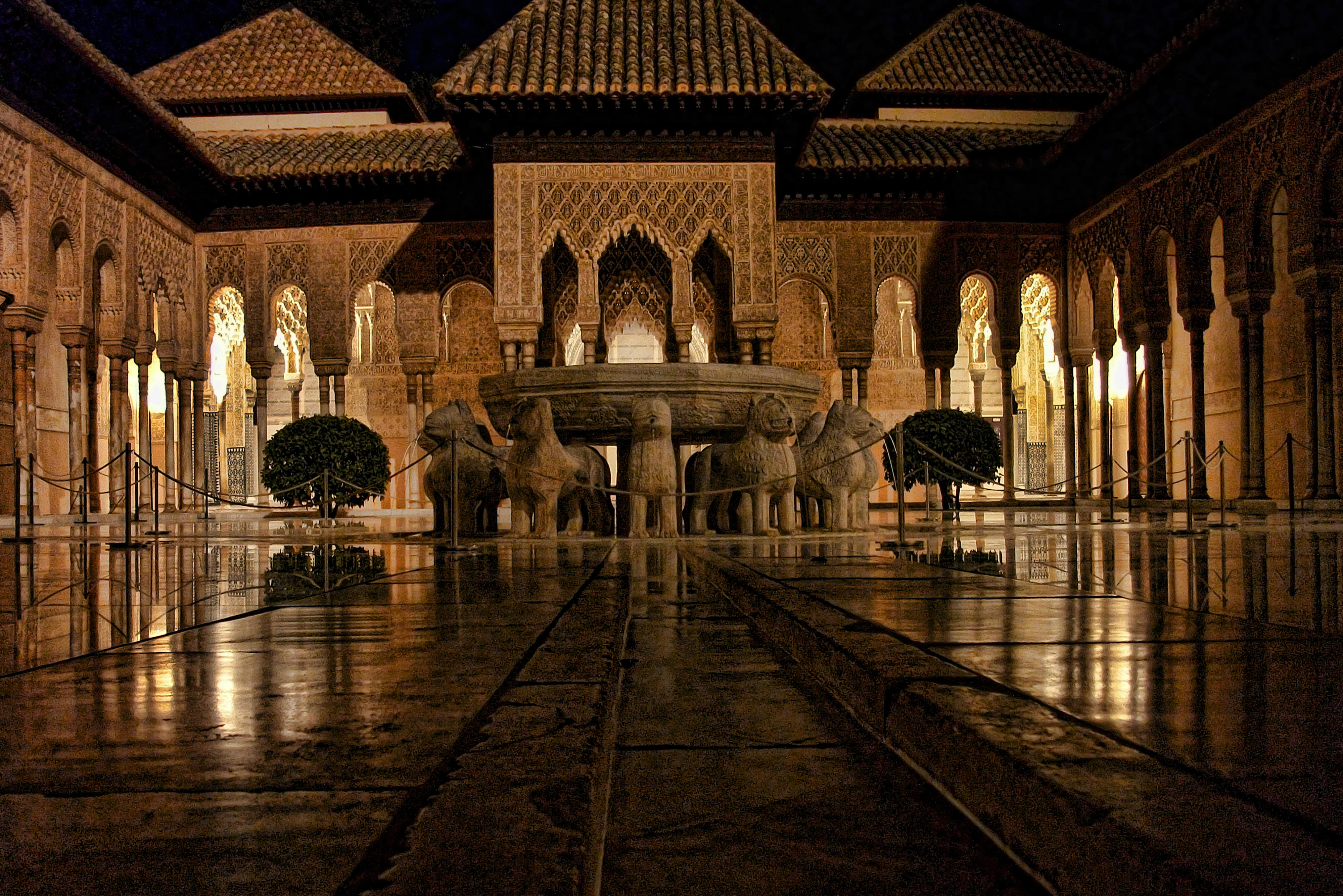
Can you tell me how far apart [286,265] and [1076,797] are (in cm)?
1829

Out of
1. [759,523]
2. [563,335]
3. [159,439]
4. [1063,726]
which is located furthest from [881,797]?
[159,439]

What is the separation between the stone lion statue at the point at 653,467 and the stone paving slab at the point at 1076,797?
17.3ft

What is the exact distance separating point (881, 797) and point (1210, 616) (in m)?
1.59

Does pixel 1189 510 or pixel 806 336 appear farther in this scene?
pixel 806 336

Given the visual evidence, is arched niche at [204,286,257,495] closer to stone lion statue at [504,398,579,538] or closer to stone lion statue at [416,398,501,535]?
stone lion statue at [416,398,501,535]

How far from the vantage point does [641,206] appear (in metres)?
15.2

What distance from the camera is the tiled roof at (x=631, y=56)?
45.6ft

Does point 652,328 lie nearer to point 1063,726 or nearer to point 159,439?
point 159,439

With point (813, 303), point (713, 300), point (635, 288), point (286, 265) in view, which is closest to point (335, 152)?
point (286, 265)

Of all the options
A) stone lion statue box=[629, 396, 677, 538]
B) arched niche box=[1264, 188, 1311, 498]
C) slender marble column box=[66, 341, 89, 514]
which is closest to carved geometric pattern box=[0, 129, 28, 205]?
slender marble column box=[66, 341, 89, 514]

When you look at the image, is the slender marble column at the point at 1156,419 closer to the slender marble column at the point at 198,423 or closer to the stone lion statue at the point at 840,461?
the stone lion statue at the point at 840,461

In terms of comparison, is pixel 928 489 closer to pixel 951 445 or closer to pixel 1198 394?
pixel 951 445

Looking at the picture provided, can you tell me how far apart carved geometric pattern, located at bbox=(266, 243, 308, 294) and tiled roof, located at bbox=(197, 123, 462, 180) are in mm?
1351

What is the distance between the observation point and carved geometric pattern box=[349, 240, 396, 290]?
17.7m
